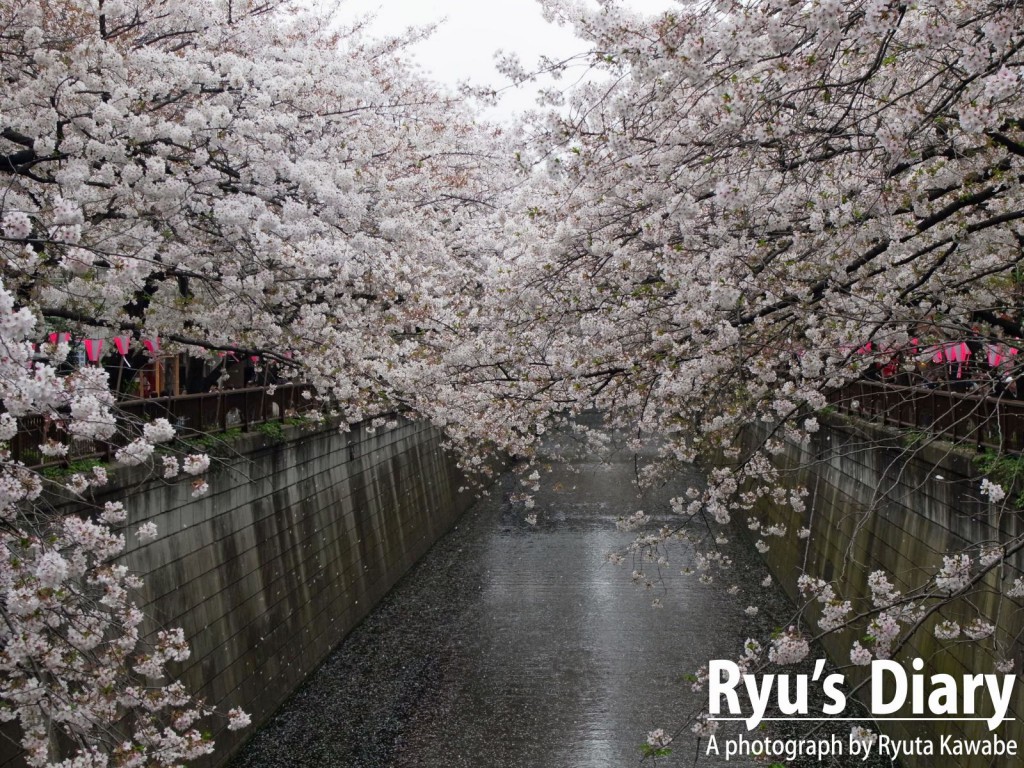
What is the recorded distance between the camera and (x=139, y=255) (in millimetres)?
8672

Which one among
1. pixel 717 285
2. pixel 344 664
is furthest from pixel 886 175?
pixel 344 664

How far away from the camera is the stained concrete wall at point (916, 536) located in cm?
863

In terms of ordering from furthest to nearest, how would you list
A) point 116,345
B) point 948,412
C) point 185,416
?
1. point 116,345
2. point 185,416
3. point 948,412

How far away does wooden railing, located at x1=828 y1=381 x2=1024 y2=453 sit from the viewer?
6505 mm

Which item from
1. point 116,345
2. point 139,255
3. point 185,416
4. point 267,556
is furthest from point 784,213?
point 116,345

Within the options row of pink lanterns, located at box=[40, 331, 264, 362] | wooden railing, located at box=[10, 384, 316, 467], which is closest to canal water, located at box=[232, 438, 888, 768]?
wooden railing, located at box=[10, 384, 316, 467]

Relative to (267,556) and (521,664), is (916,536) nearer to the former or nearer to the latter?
(521,664)

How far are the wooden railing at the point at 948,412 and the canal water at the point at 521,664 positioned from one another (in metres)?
3.53

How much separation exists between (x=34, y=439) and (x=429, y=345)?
833cm

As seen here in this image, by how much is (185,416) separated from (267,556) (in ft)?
9.29

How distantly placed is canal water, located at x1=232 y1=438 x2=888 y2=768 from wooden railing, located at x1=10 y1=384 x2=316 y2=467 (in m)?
4.07

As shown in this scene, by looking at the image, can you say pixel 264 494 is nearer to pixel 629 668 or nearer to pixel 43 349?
pixel 629 668

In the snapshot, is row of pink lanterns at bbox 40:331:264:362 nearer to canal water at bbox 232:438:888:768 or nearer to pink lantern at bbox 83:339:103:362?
pink lantern at bbox 83:339:103:362

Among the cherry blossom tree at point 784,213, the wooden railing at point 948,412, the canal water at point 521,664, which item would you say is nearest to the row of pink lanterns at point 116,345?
the cherry blossom tree at point 784,213
